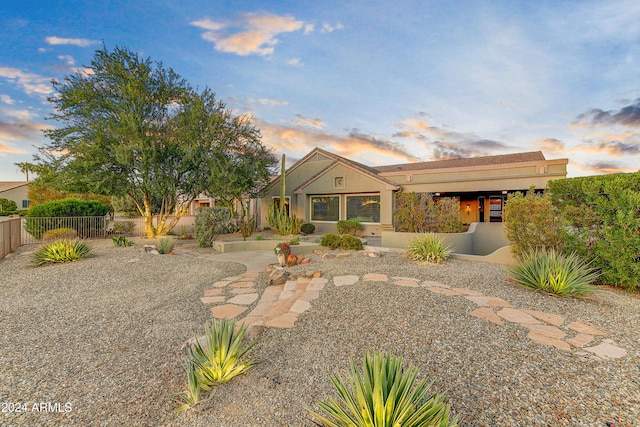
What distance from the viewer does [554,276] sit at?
15.5 feet

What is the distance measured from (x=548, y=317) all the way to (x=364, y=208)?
12.6 meters

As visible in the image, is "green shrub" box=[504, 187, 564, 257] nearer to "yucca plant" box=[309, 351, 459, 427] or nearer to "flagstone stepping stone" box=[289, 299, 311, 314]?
"flagstone stepping stone" box=[289, 299, 311, 314]

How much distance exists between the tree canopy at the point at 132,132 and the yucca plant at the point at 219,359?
12183mm

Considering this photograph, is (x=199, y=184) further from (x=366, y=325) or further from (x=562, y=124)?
(x=562, y=124)

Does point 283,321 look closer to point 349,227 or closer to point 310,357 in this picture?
point 310,357

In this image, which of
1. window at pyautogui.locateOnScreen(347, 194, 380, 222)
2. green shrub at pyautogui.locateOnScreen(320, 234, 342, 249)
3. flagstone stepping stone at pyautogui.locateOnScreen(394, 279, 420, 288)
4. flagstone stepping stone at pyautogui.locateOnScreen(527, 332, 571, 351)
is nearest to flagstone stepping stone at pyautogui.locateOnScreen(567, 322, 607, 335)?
flagstone stepping stone at pyautogui.locateOnScreen(527, 332, 571, 351)

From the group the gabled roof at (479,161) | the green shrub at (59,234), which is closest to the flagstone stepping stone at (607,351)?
the gabled roof at (479,161)

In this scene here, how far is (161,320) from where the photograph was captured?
434 centimetres

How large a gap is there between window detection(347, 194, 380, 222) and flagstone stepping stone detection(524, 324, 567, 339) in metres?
12.3

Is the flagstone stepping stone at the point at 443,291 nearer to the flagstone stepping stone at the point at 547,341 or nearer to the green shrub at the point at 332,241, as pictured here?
the flagstone stepping stone at the point at 547,341

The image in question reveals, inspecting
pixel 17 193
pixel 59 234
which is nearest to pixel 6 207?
pixel 17 193

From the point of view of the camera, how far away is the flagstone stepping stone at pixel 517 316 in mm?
3590

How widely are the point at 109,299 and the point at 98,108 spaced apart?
471 inches

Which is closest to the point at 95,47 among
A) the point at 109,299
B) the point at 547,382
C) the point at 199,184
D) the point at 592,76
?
the point at 199,184
